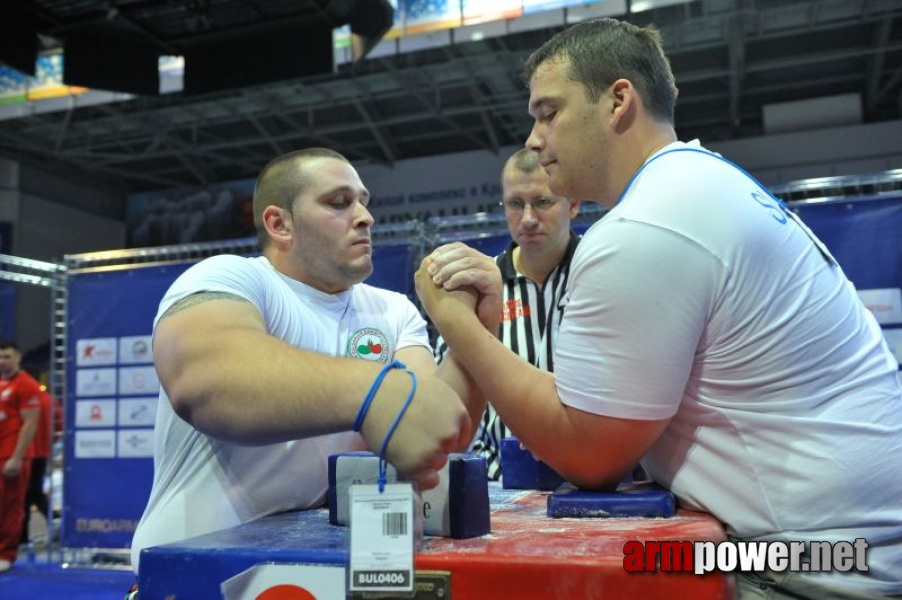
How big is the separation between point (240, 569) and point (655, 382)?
612mm

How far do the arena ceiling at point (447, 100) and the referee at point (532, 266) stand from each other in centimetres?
403

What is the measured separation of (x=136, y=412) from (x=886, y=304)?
5113 mm

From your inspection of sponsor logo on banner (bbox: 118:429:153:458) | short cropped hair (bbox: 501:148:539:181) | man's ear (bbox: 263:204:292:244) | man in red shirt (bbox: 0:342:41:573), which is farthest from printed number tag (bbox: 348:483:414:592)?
man in red shirt (bbox: 0:342:41:573)

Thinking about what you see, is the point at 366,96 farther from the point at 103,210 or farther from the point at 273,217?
the point at 273,217

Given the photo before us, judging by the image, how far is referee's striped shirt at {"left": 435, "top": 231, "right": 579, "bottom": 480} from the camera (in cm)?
288

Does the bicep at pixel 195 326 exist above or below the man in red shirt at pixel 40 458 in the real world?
above

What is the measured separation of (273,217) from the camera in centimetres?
202

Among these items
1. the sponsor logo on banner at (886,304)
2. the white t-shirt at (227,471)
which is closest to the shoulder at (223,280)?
the white t-shirt at (227,471)

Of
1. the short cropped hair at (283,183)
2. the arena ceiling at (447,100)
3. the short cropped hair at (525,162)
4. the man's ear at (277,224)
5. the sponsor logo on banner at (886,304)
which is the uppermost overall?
the arena ceiling at (447,100)

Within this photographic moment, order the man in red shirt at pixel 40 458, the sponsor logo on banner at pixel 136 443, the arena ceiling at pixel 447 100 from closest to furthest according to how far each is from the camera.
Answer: the sponsor logo on banner at pixel 136 443, the man in red shirt at pixel 40 458, the arena ceiling at pixel 447 100

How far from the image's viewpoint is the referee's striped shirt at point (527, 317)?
288 cm

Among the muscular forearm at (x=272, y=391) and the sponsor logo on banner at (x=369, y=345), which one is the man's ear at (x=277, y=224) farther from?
the muscular forearm at (x=272, y=391)

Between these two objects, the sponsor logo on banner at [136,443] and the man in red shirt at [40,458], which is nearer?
the sponsor logo on banner at [136,443]

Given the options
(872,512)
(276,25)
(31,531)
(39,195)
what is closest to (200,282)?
(872,512)
